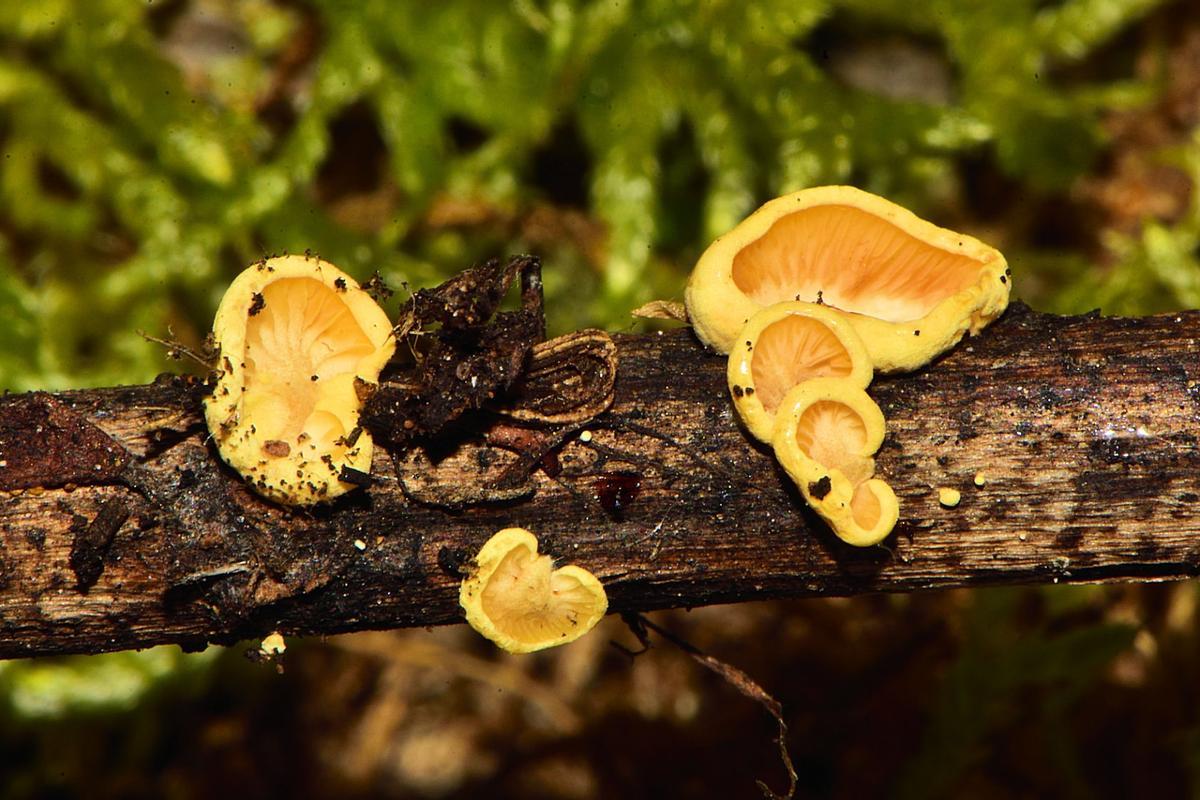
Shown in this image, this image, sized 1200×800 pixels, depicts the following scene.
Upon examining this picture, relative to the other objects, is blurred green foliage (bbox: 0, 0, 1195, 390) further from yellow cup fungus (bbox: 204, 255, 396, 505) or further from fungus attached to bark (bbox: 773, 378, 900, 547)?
fungus attached to bark (bbox: 773, 378, 900, 547)

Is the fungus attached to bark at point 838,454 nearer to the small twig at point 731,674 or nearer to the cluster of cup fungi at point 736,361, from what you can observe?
the cluster of cup fungi at point 736,361

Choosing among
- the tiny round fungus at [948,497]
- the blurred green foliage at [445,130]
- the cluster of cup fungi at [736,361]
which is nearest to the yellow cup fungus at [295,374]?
the cluster of cup fungi at [736,361]

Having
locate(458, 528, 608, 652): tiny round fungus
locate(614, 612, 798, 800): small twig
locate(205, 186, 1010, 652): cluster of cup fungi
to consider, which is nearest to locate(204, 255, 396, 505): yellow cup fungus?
locate(205, 186, 1010, 652): cluster of cup fungi

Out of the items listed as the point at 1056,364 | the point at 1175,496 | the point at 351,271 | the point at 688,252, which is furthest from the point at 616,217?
the point at 1175,496

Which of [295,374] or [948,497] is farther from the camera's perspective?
[295,374]

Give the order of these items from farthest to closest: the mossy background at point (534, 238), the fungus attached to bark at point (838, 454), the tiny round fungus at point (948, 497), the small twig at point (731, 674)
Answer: the mossy background at point (534, 238) → the small twig at point (731, 674) → the tiny round fungus at point (948, 497) → the fungus attached to bark at point (838, 454)

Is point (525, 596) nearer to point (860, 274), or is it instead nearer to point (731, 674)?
point (731, 674)

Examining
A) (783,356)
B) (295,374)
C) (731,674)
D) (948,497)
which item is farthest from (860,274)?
(295,374)
